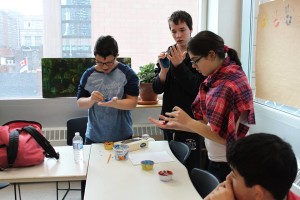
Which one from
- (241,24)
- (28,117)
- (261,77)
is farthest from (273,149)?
(28,117)

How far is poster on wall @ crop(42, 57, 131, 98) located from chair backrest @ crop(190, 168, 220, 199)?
2.01m

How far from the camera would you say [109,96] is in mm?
2266

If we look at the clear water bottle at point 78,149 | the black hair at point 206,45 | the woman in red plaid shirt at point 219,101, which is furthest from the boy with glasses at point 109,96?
the black hair at point 206,45

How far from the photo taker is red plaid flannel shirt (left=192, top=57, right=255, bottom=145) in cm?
151

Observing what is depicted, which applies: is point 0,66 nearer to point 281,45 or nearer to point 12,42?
point 12,42

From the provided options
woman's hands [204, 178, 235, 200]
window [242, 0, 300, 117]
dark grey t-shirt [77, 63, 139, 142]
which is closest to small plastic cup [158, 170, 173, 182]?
woman's hands [204, 178, 235, 200]

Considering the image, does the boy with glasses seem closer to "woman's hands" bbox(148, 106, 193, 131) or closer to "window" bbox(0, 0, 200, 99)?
"woman's hands" bbox(148, 106, 193, 131)

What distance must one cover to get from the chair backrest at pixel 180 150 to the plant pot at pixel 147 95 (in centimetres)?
97

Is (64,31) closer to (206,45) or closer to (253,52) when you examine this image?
(253,52)

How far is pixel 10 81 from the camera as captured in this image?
3465mm

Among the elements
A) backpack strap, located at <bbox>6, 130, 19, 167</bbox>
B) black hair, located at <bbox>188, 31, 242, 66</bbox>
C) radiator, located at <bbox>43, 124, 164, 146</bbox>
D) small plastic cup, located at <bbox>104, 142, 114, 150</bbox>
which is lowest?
radiator, located at <bbox>43, 124, 164, 146</bbox>

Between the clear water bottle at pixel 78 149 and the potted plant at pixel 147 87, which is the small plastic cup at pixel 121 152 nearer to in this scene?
the clear water bottle at pixel 78 149

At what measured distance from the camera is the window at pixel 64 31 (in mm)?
3428

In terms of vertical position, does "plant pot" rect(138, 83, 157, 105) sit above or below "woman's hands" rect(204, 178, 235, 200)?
above
